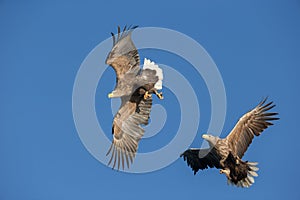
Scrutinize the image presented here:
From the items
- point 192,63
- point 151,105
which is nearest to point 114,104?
point 151,105

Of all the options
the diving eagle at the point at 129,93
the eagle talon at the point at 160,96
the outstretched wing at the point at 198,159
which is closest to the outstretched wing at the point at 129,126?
the diving eagle at the point at 129,93

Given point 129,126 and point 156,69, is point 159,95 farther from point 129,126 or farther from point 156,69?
point 129,126

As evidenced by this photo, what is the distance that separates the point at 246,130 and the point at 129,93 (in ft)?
8.45

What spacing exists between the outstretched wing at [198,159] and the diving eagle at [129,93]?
1203 millimetres

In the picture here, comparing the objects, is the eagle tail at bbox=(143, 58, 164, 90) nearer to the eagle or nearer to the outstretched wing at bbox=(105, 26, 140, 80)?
the outstretched wing at bbox=(105, 26, 140, 80)

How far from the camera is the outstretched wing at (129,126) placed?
12836 mm

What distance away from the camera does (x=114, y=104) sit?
1337 centimetres

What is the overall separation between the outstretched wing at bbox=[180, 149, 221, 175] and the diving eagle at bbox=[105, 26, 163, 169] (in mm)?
1203

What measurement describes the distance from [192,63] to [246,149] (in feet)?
8.83

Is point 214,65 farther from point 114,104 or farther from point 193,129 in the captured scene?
point 114,104

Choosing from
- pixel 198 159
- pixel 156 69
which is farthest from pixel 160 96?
pixel 198 159

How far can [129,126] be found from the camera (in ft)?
42.8

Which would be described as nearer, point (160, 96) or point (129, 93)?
point (129, 93)

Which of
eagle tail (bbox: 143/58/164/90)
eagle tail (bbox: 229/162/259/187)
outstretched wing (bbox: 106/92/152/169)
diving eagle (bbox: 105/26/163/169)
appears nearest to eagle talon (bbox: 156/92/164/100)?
diving eagle (bbox: 105/26/163/169)
